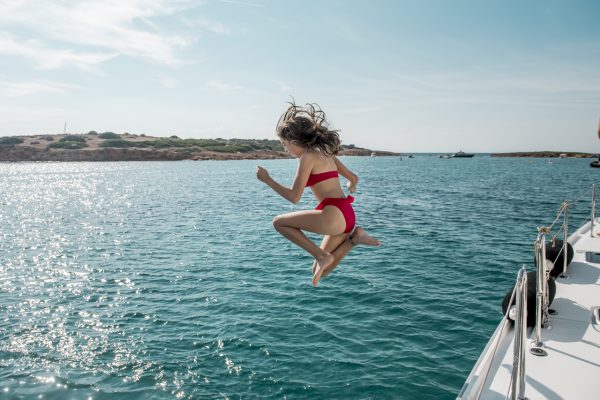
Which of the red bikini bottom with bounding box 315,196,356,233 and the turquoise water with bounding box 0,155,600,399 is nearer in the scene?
the red bikini bottom with bounding box 315,196,356,233

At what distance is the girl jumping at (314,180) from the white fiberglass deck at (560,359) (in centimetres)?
262

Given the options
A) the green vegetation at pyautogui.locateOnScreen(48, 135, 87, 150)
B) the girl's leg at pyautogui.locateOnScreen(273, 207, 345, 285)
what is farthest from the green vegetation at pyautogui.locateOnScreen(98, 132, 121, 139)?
the girl's leg at pyautogui.locateOnScreen(273, 207, 345, 285)

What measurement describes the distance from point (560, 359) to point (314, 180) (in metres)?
4.92

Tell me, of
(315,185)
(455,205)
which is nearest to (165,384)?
(315,185)

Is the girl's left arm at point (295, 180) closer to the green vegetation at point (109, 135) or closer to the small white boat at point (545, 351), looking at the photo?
the small white boat at point (545, 351)

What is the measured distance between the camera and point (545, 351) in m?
7.06

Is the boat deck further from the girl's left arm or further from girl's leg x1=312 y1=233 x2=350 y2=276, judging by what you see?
the girl's left arm

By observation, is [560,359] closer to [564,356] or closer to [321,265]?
[564,356]

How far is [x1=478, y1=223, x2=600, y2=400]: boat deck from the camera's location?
600 centimetres

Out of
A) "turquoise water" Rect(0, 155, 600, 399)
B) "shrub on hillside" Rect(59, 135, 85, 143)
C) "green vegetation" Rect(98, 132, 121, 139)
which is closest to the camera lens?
"turquoise water" Rect(0, 155, 600, 399)

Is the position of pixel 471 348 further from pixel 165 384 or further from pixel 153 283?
pixel 153 283

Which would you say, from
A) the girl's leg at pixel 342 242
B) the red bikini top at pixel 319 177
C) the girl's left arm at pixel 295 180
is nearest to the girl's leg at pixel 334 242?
the girl's leg at pixel 342 242

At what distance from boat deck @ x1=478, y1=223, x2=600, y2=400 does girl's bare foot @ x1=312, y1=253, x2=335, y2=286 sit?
2408mm

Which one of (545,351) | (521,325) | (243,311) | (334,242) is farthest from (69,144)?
(521,325)
